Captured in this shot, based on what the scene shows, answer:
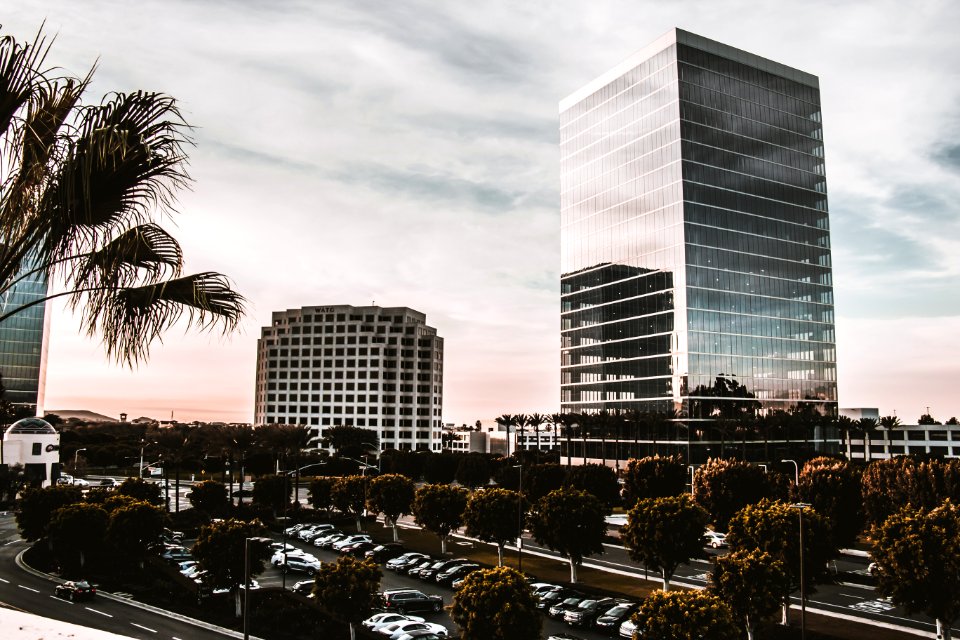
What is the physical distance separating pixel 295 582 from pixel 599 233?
120m

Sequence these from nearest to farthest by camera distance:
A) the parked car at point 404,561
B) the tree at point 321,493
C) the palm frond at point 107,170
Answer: the palm frond at point 107,170 → the parked car at point 404,561 → the tree at point 321,493

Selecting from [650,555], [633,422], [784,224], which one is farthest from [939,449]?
[650,555]

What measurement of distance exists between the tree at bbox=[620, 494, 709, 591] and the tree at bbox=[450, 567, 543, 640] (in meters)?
15.4

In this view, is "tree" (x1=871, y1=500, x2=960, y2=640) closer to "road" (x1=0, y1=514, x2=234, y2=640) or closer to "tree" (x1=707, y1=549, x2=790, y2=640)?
"tree" (x1=707, y1=549, x2=790, y2=640)

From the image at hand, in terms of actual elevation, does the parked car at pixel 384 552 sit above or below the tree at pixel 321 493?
below

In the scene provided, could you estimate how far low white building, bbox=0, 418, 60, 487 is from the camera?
113812 mm

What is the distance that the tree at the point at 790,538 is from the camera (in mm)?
46750

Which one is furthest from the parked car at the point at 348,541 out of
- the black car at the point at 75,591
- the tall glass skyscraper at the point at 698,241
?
the tall glass skyscraper at the point at 698,241

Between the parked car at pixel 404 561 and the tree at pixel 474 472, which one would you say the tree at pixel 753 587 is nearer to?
the parked car at pixel 404 561

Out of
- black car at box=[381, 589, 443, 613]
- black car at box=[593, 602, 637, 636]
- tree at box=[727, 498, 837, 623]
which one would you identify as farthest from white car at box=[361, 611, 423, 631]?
tree at box=[727, 498, 837, 623]

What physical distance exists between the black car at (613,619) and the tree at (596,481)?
42.5m

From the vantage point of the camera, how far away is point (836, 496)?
207 feet

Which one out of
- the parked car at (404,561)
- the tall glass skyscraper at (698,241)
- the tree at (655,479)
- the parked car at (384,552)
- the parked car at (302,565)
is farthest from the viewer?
the tall glass skyscraper at (698,241)

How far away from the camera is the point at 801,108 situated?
16850 centimetres
